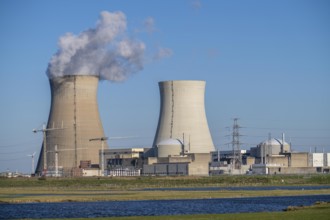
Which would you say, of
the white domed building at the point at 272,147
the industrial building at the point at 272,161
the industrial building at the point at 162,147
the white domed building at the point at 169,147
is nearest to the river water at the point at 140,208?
the industrial building at the point at 162,147

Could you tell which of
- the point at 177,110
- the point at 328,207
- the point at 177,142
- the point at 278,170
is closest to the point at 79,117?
the point at 177,110

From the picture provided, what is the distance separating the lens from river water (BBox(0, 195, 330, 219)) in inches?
1095

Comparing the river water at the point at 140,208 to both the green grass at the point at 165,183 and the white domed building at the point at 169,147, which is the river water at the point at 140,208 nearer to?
the green grass at the point at 165,183

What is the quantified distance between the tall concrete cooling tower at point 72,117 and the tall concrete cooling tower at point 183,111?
6431 mm

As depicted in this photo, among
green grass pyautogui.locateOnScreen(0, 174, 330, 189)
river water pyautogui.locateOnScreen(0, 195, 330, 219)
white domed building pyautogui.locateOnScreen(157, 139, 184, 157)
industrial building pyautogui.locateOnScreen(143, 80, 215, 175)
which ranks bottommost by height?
river water pyautogui.locateOnScreen(0, 195, 330, 219)

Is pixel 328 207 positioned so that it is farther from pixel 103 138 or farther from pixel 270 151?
pixel 270 151

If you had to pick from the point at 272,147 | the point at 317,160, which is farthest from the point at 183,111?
the point at 317,160

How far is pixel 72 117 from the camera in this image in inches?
2611

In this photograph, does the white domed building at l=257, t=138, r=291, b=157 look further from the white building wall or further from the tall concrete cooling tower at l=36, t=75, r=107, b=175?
the tall concrete cooling tower at l=36, t=75, r=107, b=175

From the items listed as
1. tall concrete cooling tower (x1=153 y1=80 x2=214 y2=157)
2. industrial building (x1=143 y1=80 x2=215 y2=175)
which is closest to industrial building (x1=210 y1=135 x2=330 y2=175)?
→ industrial building (x1=143 y1=80 x2=215 y2=175)

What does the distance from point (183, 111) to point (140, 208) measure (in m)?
39.5

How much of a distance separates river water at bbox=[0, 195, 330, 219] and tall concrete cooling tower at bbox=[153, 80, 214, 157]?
3347 cm

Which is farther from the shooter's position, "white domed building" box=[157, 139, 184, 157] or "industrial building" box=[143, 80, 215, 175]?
"white domed building" box=[157, 139, 184, 157]

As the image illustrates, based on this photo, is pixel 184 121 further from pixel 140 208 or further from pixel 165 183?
pixel 140 208
